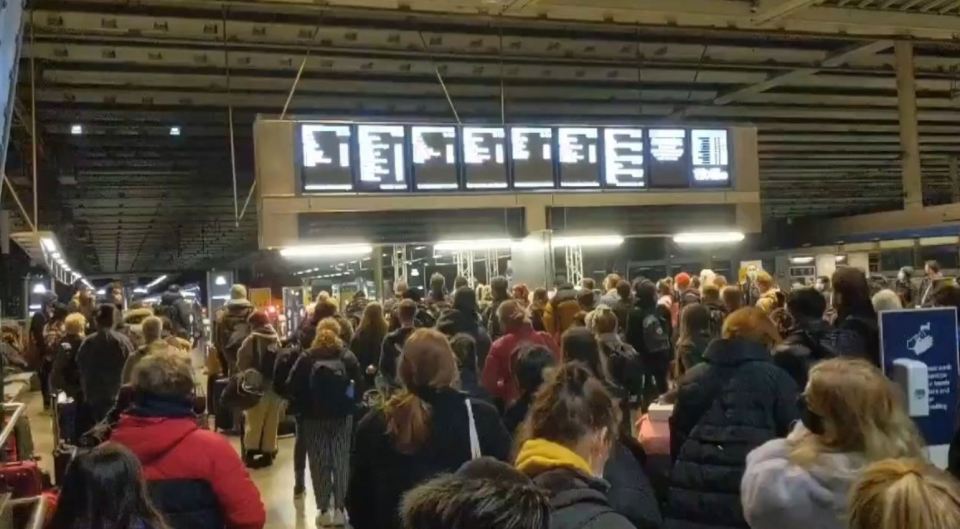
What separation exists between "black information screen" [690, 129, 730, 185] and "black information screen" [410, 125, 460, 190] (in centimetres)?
208

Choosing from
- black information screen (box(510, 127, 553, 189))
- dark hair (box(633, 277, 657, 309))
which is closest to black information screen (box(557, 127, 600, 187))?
black information screen (box(510, 127, 553, 189))

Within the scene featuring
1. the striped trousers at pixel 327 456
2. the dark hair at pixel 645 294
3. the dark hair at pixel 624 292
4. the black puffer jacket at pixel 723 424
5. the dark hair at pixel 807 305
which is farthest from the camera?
the dark hair at pixel 624 292

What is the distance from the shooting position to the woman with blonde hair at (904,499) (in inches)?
63.2

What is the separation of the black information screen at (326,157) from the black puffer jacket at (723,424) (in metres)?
3.65

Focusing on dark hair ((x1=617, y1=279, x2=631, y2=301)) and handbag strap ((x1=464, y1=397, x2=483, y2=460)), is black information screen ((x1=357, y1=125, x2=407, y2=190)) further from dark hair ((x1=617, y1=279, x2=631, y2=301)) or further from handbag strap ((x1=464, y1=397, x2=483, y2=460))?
handbag strap ((x1=464, y1=397, x2=483, y2=460))

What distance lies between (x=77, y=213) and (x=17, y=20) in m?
18.0

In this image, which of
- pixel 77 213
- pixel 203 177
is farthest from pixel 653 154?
pixel 77 213

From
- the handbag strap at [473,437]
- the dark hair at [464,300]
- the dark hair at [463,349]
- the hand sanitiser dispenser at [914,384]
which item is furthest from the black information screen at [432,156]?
the handbag strap at [473,437]

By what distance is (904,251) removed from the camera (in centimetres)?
1481

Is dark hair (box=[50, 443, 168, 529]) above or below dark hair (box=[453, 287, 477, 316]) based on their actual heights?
below

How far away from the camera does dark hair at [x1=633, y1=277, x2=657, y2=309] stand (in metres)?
9.21

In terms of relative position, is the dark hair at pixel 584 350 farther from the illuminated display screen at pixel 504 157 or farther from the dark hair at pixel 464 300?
the illuminated display screen at pixel 504 157

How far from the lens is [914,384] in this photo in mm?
4711

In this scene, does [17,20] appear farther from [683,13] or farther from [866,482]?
[683,13]
